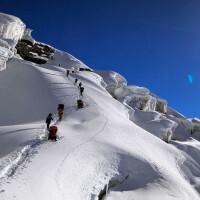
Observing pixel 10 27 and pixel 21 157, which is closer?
pixel 21 157

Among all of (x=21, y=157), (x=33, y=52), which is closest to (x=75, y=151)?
(x=21, y=157)

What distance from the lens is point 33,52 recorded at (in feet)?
281

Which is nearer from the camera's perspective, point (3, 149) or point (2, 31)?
point (3, 149)

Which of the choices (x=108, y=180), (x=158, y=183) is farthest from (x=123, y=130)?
(x=108, y=180)

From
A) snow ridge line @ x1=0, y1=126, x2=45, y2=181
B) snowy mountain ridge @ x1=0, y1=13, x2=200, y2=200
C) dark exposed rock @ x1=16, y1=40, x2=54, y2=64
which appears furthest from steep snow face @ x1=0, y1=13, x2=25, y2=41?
snow ridge line @ x1=0, y1=126, x2=45, y2=181

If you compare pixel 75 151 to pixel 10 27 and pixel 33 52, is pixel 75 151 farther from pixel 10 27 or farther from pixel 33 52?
pixel 33 52

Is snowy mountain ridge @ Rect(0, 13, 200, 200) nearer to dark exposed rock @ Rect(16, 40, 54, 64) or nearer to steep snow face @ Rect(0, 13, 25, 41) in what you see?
dark exposed rock @ Rect(16, 40, 54, 64)

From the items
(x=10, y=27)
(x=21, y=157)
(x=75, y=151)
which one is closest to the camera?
(x=21, y=157)

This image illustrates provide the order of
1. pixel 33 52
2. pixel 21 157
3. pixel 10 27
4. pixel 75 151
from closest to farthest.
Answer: pixel 21 157, pixel 75 151, pixel 10 27, pixel 33 52

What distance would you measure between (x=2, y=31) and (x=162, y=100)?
4381cm

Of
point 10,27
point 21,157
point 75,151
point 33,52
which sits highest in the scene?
point 10,27

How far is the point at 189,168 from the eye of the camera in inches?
1511

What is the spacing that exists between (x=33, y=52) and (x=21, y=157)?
2716 inches

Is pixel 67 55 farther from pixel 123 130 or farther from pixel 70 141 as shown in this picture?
pixel 70 141
